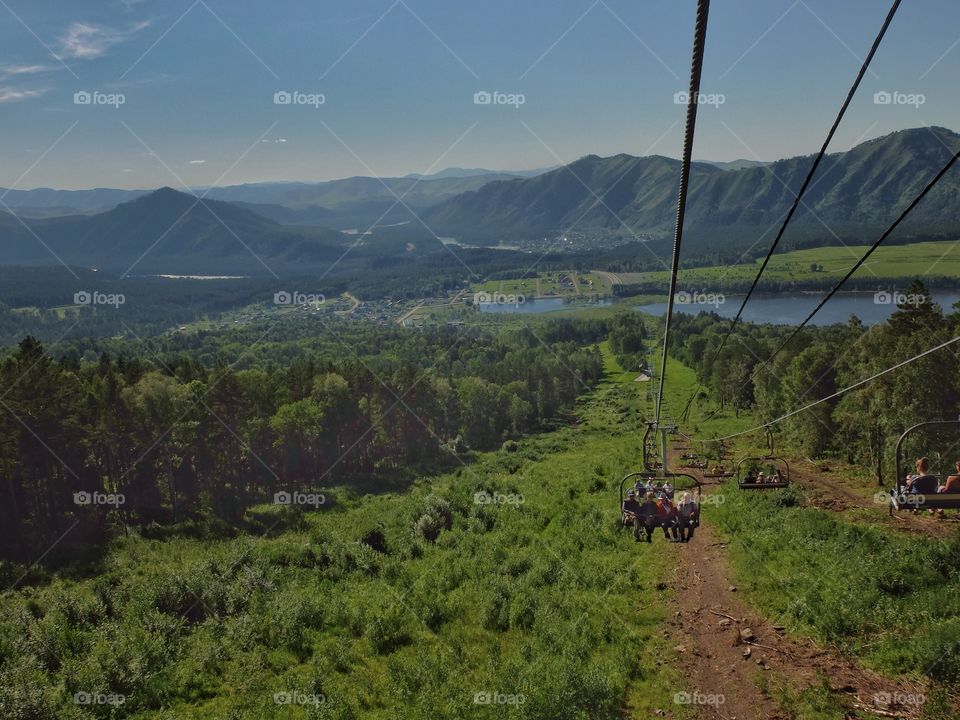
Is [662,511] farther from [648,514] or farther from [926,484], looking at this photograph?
[926,484]

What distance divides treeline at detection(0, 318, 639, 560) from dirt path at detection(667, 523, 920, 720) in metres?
39.1

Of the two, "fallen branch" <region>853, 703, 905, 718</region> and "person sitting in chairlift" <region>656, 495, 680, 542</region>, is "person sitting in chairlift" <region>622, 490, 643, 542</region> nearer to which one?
"person sitting in chairlift" <region>656, 495, 680, 542</region>

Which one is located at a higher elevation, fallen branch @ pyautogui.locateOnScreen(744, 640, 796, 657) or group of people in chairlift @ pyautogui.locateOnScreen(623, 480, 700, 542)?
group of people in chairlift @ pyautogui.locateOnScreen(623, 480, 700, 542)

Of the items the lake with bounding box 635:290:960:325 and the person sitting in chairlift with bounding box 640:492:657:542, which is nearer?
the person sitting in chairlift with bounding box 640:492:657:542

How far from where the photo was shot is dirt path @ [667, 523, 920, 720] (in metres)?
16.8

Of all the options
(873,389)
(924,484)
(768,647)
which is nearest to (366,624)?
(768,647)

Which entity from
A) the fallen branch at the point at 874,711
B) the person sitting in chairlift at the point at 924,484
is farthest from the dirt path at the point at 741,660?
the person sitting in chairlift at the point at 924,484

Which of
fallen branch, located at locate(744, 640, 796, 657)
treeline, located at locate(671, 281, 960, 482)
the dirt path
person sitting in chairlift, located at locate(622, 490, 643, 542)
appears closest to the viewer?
the dirt path

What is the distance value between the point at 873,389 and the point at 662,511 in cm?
3131

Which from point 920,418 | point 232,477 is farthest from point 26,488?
point 920,418

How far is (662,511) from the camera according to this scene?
18.6 meters

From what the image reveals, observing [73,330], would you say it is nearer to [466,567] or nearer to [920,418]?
[466,567]

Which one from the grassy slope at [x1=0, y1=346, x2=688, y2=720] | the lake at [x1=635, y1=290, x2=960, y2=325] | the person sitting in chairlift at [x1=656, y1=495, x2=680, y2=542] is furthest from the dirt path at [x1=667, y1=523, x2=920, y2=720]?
the lake at [x1=635, y1=290, x2=960, y2=325]

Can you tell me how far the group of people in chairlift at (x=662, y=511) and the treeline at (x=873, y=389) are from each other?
19.0m
